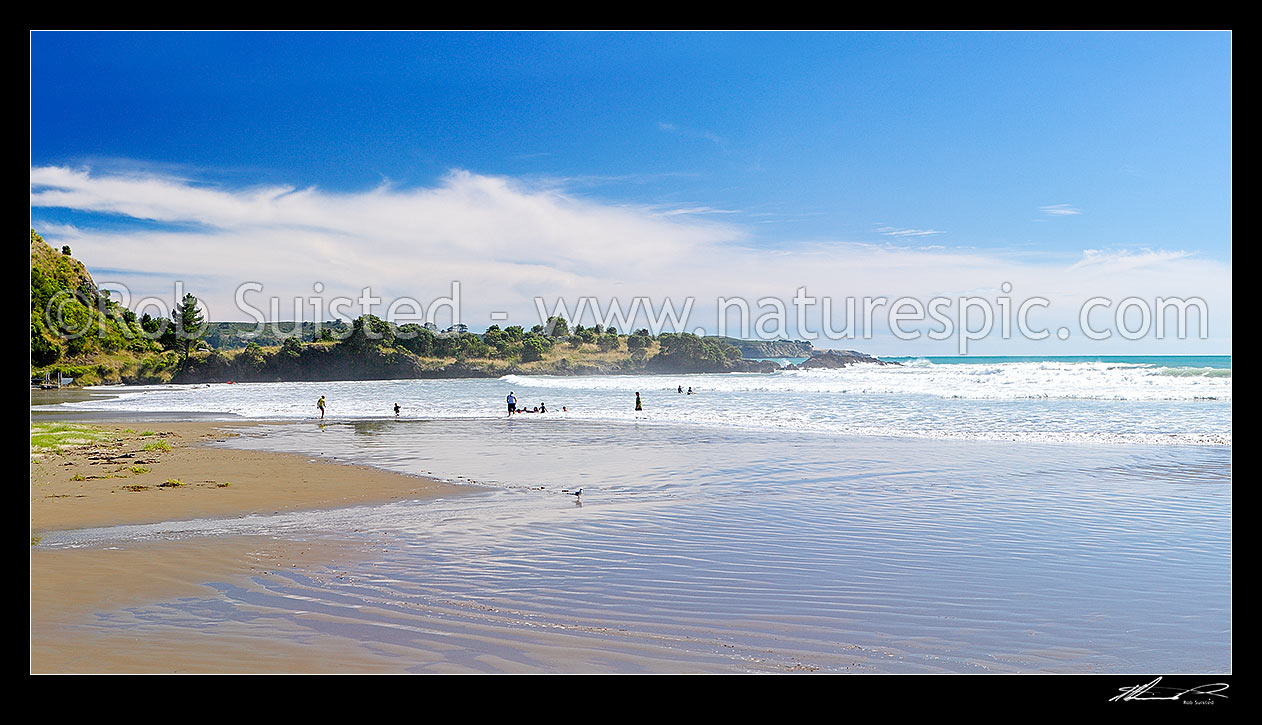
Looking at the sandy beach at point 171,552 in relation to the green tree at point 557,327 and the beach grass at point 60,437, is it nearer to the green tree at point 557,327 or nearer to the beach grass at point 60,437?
the beach grass at point 60,437

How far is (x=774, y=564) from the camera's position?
7141 millimetres

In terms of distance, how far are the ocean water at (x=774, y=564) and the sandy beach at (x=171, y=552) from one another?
359mm

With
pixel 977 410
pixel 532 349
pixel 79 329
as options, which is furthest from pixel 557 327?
pixel 977 410

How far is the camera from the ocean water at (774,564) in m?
4.93

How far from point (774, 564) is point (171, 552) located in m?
6.03

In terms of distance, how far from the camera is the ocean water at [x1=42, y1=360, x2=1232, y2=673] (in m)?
4.93

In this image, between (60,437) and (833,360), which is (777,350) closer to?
(833,360)

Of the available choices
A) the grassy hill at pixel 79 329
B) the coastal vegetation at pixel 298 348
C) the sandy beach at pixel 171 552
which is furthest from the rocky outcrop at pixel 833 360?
the sandy beach at pixel 171 552

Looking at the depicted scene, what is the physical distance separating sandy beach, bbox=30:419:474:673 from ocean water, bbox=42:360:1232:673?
36cm
